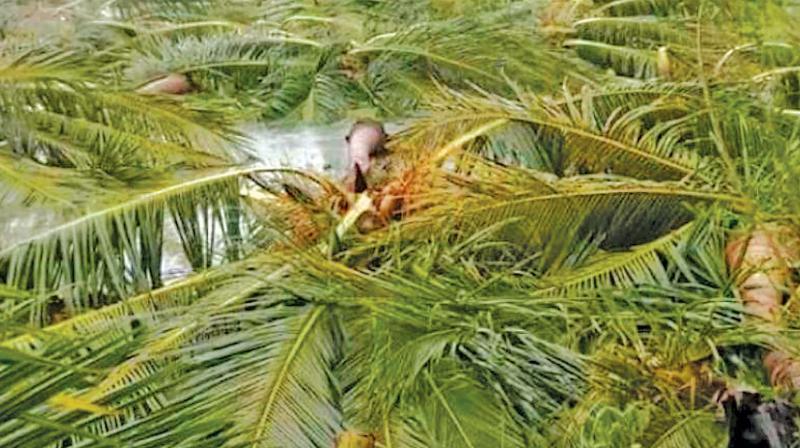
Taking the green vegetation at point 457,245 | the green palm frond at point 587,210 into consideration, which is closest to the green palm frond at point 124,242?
the green vegetation at point 457,245

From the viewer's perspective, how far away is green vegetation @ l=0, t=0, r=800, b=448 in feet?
4.79

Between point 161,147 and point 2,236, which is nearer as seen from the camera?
point 2,236

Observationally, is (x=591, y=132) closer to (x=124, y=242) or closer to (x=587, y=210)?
(x=587, y=210)

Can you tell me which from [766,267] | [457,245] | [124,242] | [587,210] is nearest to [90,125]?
[124,242]

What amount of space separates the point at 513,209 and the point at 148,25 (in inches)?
78.4

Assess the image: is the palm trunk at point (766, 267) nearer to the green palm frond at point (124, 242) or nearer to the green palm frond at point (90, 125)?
the green palm frond at point (124, 242)

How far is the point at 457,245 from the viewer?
6.09 ft

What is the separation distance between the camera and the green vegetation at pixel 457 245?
1.46 m

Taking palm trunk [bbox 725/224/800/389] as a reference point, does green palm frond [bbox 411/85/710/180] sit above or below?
above

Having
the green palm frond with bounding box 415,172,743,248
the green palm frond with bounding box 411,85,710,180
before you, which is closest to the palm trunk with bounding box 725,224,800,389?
the green palm frond with bounding box 415,172,743,248

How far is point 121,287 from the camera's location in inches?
70.3

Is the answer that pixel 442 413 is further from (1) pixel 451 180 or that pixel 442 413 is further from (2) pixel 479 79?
(2) pixel 479 79

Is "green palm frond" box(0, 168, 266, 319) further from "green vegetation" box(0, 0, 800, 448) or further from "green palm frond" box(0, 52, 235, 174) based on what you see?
"green palm frond" box(0, 52, 235, 174)

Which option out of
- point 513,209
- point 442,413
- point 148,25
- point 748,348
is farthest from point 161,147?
point 148,25
